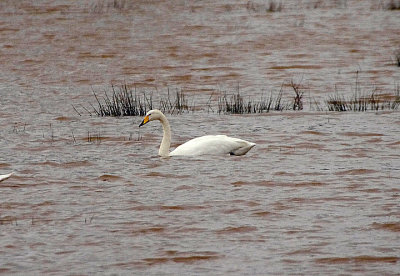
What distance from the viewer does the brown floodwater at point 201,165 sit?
7.86m

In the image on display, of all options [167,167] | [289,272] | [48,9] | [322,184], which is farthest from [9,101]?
[48,9]

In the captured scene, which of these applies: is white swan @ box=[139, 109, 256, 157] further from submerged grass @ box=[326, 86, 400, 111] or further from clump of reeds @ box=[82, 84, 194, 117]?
submerged grass @ box=[326, 86, 400, 111]

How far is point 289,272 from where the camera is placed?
287 inches

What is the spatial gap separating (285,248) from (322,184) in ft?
8.78

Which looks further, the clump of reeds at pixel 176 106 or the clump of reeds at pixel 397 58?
the clump of reeds at pixel 397 58

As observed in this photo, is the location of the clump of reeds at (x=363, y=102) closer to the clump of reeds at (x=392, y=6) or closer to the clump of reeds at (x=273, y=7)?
the clump of reeds at (x=273, y=7)

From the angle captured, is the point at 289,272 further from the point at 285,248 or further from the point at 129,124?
the point at 129,124

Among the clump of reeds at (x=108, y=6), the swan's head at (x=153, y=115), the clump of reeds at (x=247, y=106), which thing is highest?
the swan's head at (x=153, y=115)

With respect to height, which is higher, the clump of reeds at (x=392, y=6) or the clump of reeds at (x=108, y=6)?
the clump of reeds at (x=392, y=6)

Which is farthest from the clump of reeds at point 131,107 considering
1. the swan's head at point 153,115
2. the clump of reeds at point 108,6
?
the clump of reeds at point 108,6

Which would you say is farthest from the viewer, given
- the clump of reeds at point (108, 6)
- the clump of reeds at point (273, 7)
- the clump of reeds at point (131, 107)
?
the clump of reeds at point (108, 6)

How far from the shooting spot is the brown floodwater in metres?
7.86

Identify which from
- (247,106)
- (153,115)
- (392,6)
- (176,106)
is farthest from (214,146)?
(392,6)

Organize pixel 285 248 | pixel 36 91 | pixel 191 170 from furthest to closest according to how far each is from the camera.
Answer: pixel 36 91, pixel 191 170, pixel 285 248
